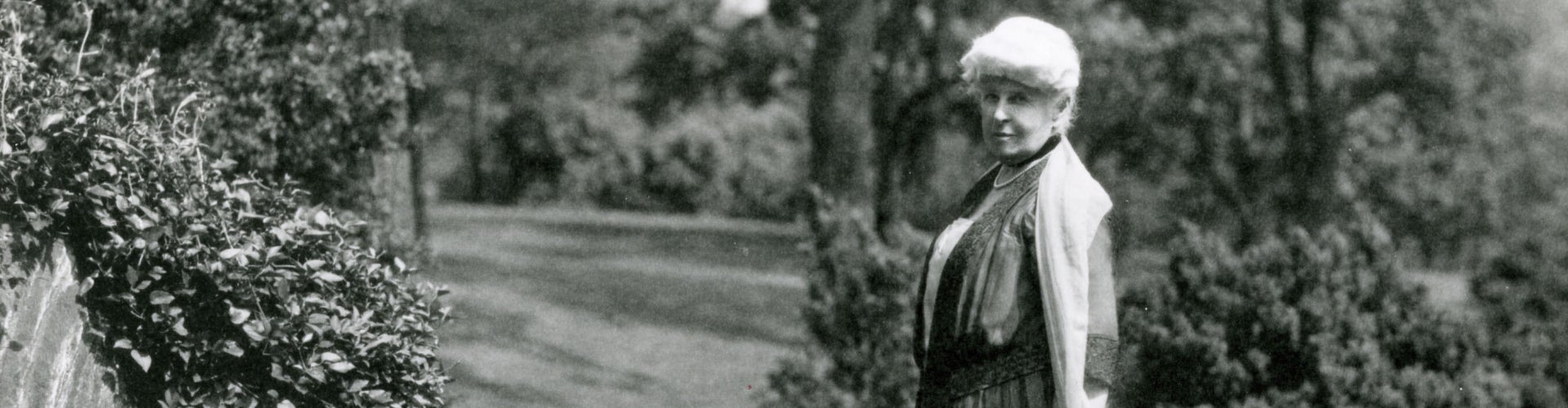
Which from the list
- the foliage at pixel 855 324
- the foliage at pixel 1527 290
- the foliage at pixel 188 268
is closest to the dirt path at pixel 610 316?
the foliage at pixel 188 268

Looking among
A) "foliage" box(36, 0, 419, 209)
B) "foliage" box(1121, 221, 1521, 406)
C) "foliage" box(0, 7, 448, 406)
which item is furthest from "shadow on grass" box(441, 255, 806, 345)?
"foliage" box(0, 7, 448, 406)

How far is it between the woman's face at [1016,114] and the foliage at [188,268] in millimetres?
2040

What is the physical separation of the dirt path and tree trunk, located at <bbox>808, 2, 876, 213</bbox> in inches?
38.3

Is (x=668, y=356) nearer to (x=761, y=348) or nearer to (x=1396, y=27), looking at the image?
(x=761, y=348)

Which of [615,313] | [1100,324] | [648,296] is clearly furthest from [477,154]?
[1100,324]

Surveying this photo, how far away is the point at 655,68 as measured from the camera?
33594 mm

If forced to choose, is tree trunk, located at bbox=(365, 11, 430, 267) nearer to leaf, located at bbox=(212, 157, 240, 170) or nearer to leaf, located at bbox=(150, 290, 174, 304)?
leaf, located at bbox=(212, 157, 240, 170)

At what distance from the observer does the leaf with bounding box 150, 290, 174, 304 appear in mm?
4496

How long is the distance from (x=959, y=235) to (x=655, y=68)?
3011 centimetres

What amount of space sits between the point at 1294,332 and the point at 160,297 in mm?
4535

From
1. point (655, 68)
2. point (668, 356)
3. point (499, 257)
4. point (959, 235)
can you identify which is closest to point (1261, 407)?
point (959, 235)

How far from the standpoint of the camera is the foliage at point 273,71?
19.3 ft

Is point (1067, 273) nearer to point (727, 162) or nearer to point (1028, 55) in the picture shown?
point (1028, 55)

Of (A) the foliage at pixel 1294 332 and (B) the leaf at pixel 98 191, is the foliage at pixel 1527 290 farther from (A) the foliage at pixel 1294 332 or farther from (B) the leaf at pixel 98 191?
(B) the leaf at pixel 98 191
